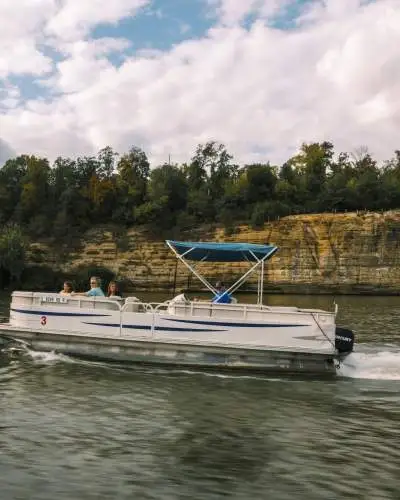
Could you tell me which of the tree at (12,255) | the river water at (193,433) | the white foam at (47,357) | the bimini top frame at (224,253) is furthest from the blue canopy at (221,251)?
the tree at (12,255)

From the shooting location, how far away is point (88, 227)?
8138cm

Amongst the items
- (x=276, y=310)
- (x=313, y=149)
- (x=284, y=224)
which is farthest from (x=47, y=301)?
(x=313, y=149)

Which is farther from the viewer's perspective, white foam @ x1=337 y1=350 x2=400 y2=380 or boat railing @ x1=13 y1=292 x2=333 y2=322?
boat railing @ x1=13 y1=292 x2=333 y2=322

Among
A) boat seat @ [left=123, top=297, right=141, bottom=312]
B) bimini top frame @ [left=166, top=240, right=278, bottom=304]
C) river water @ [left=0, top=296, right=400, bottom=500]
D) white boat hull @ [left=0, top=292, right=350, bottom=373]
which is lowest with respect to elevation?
river water @ [left=0, top=296, right=400, bottom=500]

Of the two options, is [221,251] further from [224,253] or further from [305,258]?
[305,258]

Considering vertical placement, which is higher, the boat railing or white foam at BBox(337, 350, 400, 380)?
the boat railing

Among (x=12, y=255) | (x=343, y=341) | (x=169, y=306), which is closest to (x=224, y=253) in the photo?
(x=169, y=306)

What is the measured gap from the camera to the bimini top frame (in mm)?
17016

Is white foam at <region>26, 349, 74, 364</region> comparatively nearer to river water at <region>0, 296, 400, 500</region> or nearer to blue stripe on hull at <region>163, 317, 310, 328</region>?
river water at <region>0, 296, 400, 500</region>

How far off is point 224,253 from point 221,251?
292 mm

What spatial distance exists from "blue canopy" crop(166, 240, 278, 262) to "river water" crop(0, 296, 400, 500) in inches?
151

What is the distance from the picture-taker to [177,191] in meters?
84.4

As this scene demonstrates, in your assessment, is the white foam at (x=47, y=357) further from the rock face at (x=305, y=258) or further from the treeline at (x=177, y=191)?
the treeline at (x=177, y=191)

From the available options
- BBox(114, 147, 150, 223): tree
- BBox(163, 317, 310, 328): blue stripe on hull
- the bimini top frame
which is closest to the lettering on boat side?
BBox(163, 317, 310, 328): blue stripe on hull
